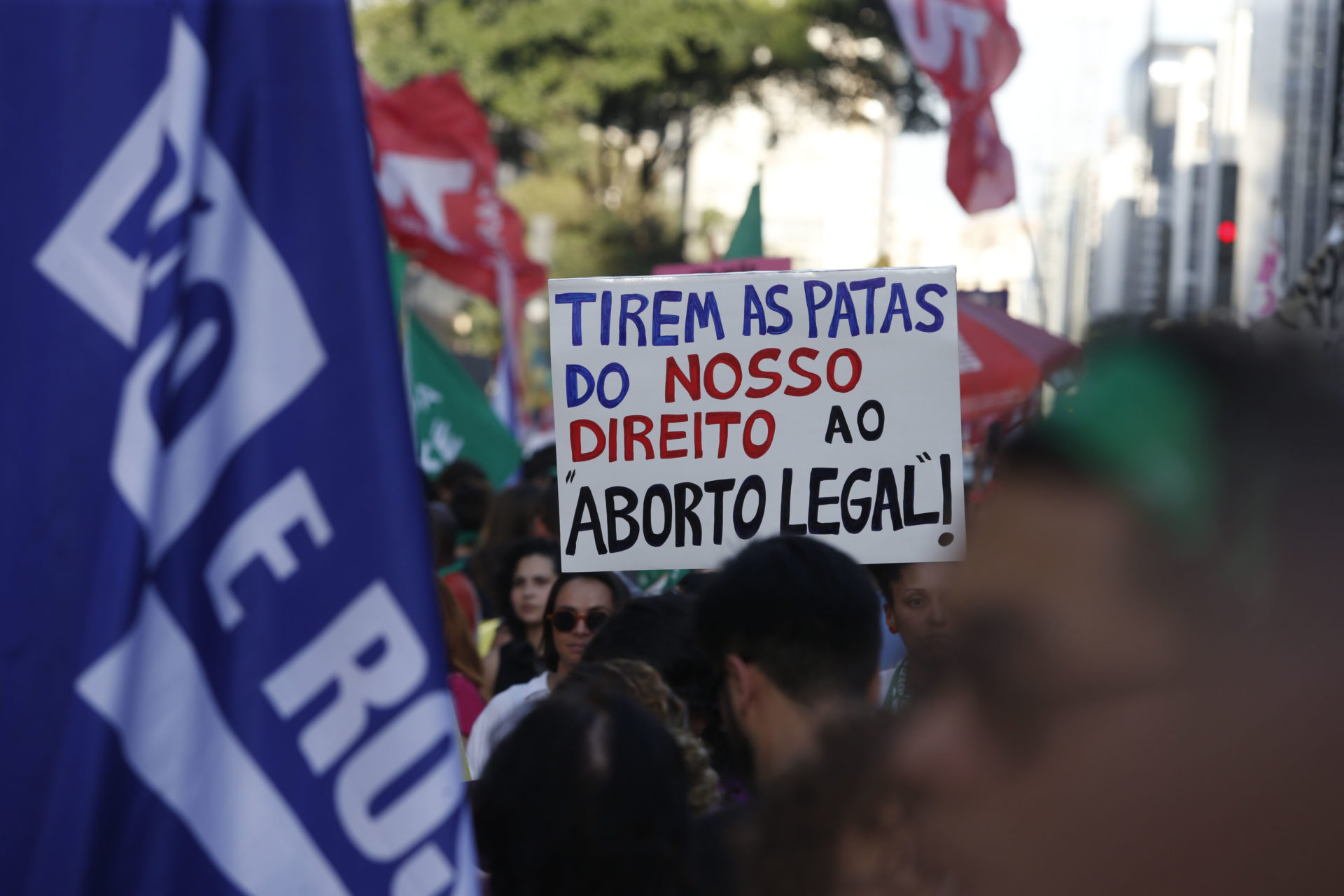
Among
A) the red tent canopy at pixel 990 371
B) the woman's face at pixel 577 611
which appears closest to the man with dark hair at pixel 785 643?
Result: the woman's face at pixel 577 611

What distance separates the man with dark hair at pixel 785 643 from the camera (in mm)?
2443

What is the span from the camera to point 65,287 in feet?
5.43

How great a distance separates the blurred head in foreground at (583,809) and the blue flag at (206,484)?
24cm

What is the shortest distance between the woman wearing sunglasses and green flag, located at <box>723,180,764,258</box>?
9.74ft

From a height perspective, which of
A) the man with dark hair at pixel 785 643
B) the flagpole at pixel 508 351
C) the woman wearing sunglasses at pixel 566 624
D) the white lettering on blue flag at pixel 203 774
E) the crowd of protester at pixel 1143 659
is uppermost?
the crowd of protester at pixel 1143 659

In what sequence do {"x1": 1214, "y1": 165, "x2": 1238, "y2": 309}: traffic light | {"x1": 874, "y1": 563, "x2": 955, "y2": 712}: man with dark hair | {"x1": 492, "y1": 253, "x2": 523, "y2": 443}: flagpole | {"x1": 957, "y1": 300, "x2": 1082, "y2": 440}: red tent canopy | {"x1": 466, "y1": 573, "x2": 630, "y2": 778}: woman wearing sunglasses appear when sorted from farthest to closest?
{"x1": 492, "y1": 253, "x2": 523, "y2": 443}: flagpole, {"x1": 1214, "y1": 165, "x2": 1238, "y2": 309}: traffic light, {"x1": 957, "y1": 300, "x2": 1082, "y2": 440}: red tent canopy, {"x1": 466, "y1": 573, "x2": 630, "y2": 778}: woman wearing sunglasses, {"x1": 874, "y1": 563, "x2": 955, "y2": 712}: man with dark hair

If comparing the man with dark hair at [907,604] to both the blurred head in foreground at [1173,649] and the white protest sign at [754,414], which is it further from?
the blurred head in foreground at [1173,649]

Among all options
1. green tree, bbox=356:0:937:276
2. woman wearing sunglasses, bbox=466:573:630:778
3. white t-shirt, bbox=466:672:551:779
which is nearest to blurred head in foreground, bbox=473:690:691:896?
white t-shirt, bbox=466:672:551:779

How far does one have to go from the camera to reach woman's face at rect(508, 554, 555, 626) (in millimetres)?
4945

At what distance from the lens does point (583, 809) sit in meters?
1.86

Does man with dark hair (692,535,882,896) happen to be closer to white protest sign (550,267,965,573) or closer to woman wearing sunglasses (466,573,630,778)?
white protest sign (550,267,965,573)

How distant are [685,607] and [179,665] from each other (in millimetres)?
1683

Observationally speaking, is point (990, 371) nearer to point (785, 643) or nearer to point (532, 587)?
point (532, 587)

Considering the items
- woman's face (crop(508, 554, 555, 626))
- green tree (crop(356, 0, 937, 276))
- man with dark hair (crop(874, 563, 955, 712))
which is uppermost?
green tree (crop(356, 0, 937, 276))
